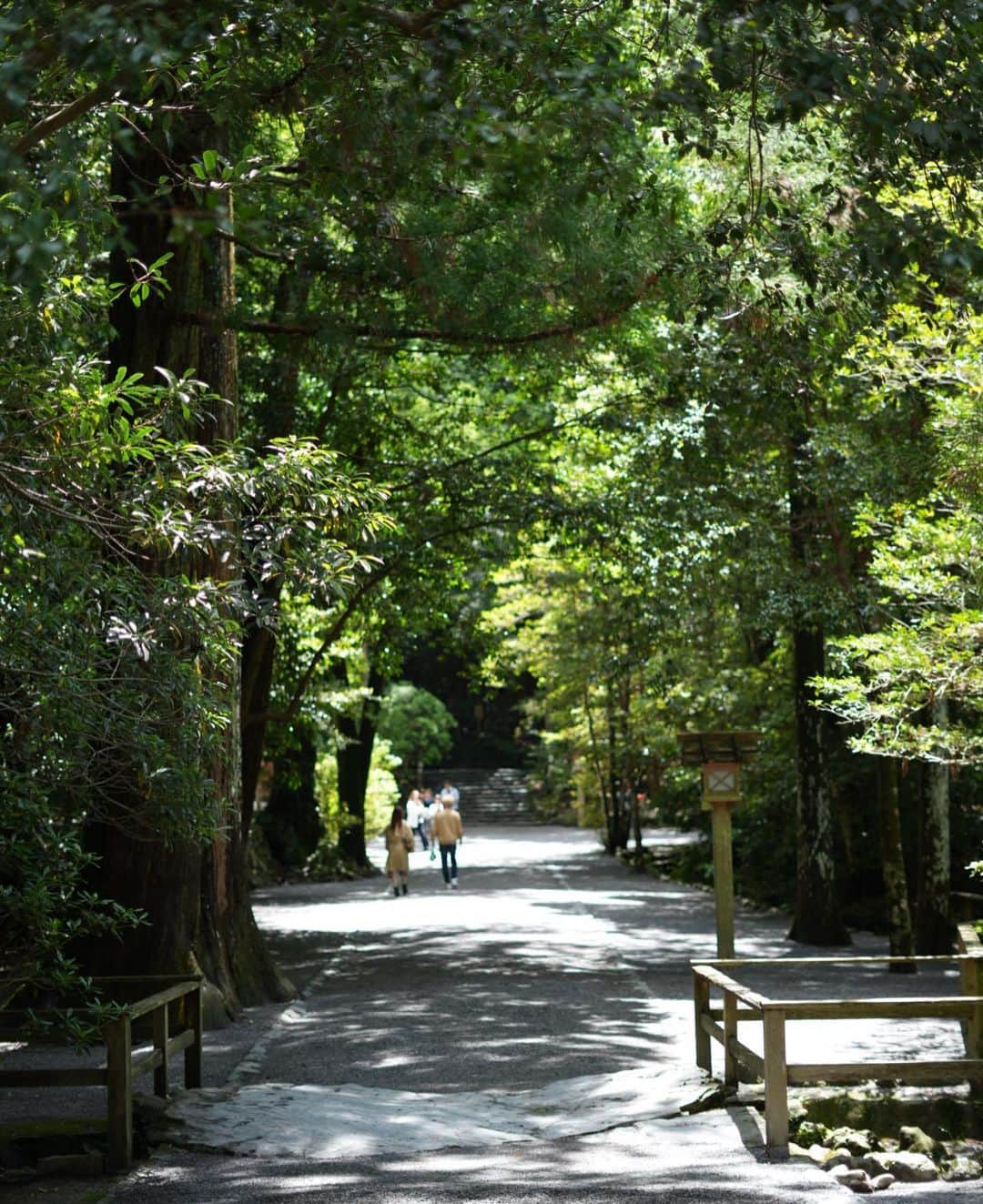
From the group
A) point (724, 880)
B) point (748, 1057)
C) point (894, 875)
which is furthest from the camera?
point (894, 875)

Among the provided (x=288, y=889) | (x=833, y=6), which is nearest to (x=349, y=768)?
(x=288, y=889)

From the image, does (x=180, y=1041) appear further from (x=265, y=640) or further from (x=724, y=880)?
(x=265, y=640)

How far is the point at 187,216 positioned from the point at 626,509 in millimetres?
14030

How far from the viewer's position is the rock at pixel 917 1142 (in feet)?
28.5

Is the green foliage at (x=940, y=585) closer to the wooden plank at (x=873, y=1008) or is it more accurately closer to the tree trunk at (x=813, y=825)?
the wooden plank at (x=873, y=1008)

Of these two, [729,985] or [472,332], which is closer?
[729,985]

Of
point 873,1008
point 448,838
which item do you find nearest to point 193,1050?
point 873,1008

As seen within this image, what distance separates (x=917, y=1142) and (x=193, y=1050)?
171 inches

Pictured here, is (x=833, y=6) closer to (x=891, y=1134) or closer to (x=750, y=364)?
(x=891, y=1134)

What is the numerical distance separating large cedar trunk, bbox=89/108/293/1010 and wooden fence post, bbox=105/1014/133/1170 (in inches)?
170

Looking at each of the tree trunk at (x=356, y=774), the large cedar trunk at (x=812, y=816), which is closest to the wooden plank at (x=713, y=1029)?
the large cedar trunk at (x=812, y=816)

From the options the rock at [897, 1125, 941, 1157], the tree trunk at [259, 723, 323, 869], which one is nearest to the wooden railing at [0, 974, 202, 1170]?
the rock at [897, 1125, 941, 1157]

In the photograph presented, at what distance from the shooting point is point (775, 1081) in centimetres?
809

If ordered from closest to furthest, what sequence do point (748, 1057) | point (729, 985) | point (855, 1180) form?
point (855, 1180) → point (748, 1057) → point (729, 985)
